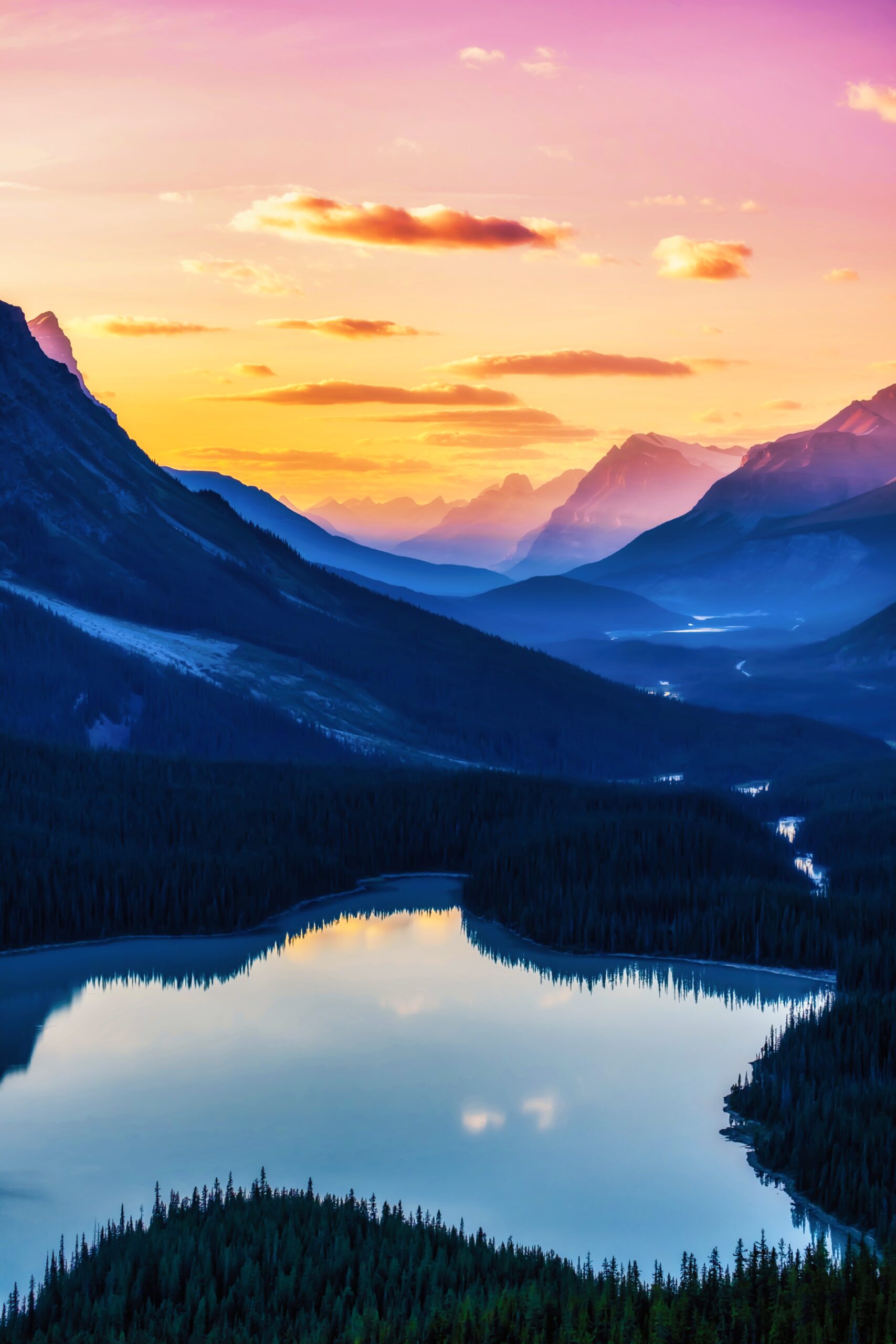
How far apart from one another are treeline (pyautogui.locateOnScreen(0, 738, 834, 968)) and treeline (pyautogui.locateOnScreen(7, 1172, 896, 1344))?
40865 millimetres

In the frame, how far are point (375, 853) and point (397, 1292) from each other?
68.2 meters

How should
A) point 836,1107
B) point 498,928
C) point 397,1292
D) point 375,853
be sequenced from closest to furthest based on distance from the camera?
point 397,1292 → point 836,1107 → point 498,928 → point 375,853

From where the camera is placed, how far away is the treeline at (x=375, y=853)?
81125 mm

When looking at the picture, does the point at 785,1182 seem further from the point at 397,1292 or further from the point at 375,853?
the point at 375,853

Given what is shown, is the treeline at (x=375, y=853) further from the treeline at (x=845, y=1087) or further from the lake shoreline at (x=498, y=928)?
the treeline at (x=845, y=1087)

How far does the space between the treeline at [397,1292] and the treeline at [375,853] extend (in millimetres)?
40865

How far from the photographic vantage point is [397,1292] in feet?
116

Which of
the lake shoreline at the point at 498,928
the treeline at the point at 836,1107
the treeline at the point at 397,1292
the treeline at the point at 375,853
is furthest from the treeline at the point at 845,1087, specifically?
the treeline at the point at 397,1292

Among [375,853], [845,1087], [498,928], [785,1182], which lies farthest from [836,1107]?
[375,853]

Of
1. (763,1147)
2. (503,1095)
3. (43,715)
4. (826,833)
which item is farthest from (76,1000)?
(43,715)

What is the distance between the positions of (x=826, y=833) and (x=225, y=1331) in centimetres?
9641

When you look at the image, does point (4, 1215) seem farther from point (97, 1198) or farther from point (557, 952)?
point (557, 952)

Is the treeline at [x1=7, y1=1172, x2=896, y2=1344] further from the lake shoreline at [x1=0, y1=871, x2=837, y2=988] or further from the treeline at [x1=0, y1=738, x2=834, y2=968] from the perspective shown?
the treeline at [x1=0, y1=738, x2=834, y2=968]

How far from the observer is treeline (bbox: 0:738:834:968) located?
8112 cm
